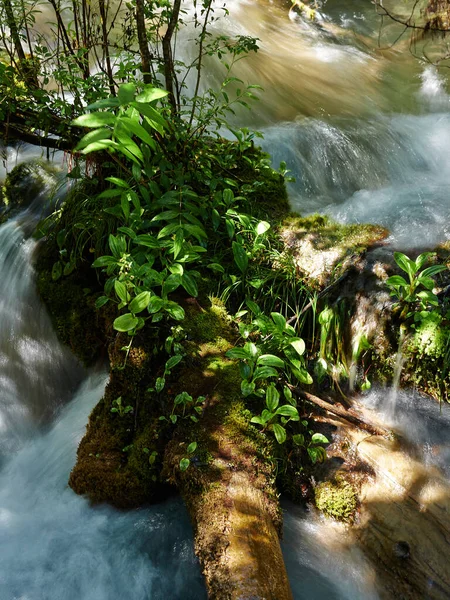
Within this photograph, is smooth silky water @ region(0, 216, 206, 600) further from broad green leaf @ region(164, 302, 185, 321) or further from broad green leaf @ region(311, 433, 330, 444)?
broad green leaf @ region(164, 302, 185, 321)

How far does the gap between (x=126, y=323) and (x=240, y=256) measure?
909 millimetres

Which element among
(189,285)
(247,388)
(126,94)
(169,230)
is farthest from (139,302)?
(126,94)

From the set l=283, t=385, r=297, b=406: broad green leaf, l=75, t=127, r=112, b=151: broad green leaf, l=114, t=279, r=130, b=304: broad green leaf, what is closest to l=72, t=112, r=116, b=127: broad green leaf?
l=75, t=127, r=112, b=151: broad green leaf

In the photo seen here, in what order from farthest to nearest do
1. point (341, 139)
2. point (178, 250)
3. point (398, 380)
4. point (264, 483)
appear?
point (341, 139), point (398, 380), point (178, 250), point (264, 483)

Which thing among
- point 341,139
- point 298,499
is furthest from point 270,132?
point 298,499

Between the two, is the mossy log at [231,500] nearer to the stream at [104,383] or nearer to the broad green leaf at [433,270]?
the stream at [104,383]

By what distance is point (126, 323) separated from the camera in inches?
101

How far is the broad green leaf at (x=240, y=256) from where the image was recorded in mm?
3102

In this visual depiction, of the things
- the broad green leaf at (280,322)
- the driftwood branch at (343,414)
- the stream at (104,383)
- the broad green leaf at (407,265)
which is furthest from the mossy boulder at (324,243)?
the driftwood branch at (343,414)

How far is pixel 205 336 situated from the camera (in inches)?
112

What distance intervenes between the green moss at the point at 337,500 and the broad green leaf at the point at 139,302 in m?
1.35

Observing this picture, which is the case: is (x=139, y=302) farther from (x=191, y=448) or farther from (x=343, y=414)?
(x=343, y=414)

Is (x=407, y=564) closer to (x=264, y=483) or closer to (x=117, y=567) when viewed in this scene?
(x=264, y=483)

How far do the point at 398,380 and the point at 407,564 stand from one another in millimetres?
981
